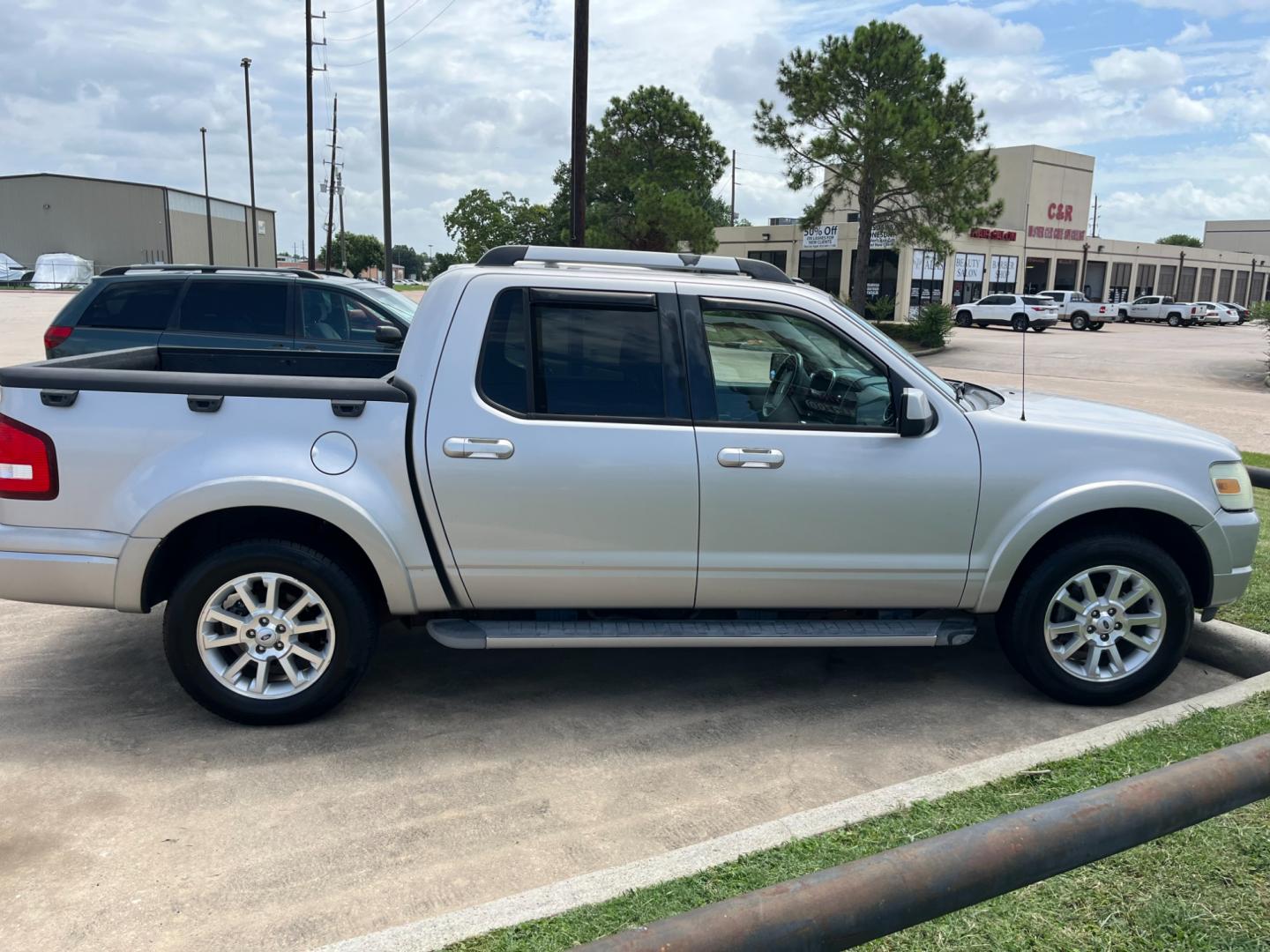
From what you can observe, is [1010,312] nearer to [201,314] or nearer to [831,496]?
[201,314]

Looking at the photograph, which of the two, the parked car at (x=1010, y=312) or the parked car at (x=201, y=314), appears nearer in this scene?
the parked car at (x=201, y=314)

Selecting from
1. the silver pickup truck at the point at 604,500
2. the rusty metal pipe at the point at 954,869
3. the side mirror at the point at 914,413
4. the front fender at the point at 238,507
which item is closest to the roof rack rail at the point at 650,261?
the silver pickup truck at the point at 604,500

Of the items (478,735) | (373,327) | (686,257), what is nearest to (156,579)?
(478,735)

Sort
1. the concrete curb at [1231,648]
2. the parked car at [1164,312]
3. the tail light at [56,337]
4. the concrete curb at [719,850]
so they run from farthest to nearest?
the parked car at [1164,312] → the tail light at [56,337] → the concrete curb at [1231,648] → the concrete curb at [719,850]

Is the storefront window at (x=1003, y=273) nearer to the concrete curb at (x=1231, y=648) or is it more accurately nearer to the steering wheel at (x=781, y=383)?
the concrete curb at (x=1231, y=648)

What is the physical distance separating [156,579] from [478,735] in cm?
147

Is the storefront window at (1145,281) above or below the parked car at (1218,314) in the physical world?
above

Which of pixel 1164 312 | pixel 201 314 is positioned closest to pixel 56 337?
pixel 201 314

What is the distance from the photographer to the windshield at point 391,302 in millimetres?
10641

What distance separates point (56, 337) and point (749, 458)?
855 cm

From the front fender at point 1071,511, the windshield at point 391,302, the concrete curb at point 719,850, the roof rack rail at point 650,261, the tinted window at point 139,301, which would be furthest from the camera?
the windshield at point 391,302

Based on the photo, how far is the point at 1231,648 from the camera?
16.5 feet

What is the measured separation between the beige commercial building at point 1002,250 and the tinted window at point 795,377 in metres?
46.4

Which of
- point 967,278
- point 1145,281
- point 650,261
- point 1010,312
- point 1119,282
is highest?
point 1145,281
